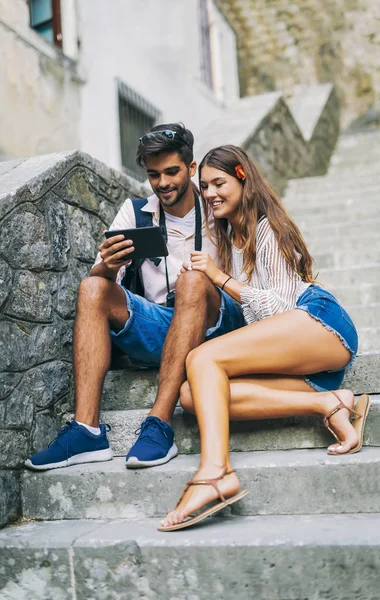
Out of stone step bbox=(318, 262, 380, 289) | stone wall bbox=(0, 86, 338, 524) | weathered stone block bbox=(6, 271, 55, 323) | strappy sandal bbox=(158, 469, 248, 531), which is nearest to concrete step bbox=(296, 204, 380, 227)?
stone step bbox=(318, 262, 380, 289)

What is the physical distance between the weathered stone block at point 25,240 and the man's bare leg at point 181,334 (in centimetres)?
50

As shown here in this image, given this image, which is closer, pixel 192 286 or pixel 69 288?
pixel 192 286

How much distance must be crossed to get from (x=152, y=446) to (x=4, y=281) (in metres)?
0.68

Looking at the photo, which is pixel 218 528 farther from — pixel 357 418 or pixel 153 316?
pixel 153 316

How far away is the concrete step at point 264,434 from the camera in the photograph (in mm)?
2055

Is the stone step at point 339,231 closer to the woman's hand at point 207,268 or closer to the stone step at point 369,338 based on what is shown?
the stone step at point 369,338

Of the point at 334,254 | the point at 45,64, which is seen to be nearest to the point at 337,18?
the point at 45,64

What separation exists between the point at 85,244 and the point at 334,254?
1945 millimetres

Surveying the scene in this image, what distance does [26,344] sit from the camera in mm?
2184

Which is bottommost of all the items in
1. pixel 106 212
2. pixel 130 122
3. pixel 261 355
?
pixel 261 355

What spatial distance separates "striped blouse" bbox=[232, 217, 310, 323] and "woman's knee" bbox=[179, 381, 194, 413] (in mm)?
307

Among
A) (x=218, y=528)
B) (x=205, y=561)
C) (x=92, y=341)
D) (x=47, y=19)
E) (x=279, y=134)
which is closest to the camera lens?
(x=205, y=561)

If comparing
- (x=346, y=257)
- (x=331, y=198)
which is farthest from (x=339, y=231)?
(x=331, y=198)

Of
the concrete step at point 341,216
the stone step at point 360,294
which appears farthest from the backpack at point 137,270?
the concrete step at point 341,216
